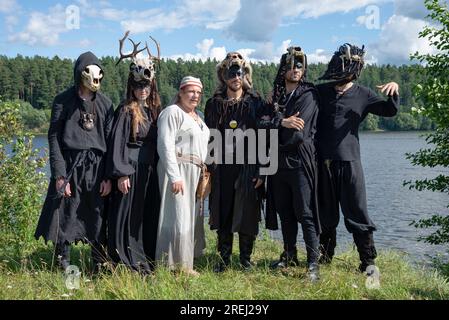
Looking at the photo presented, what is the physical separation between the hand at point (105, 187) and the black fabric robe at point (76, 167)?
6 cm

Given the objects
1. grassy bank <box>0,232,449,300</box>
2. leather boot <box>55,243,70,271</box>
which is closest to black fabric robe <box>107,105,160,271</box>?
grassy bank <box>0,232,449,300</box>

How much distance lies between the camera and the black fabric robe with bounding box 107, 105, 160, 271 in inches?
188

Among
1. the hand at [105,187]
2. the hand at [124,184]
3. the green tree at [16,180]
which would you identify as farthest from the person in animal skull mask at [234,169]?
the green tree at [16,180]

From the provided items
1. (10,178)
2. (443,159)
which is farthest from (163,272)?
(443,159)

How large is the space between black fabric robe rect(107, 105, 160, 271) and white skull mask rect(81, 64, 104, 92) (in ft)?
1.26

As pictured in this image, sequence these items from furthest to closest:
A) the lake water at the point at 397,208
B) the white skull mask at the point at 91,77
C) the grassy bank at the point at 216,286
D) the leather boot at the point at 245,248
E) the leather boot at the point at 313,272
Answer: the lake water at the point at 397,208 < the leather boot at the point at 245,248 < the white skull mask at the point at 91,77 < the leather boot at the point at 313,272 < the grassy bank at the point at 216,286

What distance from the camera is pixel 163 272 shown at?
4492mm

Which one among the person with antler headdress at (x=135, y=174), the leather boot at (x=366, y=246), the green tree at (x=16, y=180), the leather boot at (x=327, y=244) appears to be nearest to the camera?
the person with antler headdress at (x=135, y=174)

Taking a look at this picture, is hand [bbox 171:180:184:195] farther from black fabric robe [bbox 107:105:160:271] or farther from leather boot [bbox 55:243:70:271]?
leather boot [bbox 55:243:70:271]

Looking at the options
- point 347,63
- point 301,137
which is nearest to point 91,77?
point 301,137

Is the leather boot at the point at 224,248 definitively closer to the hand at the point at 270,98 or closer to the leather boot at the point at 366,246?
the leather boot at the point at 366,246

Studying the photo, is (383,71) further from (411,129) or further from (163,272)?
(163,272)

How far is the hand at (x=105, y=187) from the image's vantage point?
488cm
